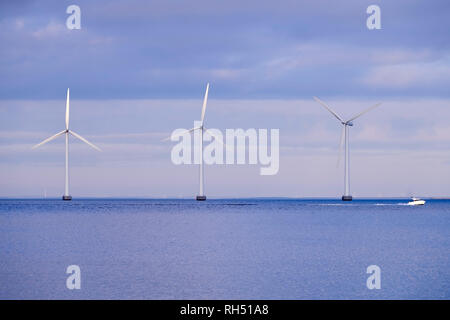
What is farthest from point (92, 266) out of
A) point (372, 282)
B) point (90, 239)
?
point (90, 239)

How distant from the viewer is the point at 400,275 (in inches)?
1902

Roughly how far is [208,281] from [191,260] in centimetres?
1212

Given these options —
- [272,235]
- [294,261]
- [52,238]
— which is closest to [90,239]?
[52,238]

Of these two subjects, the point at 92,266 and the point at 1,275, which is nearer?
the point at 1,275

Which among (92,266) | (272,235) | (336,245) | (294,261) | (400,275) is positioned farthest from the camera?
(272,235)

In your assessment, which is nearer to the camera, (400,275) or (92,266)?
(400,275)

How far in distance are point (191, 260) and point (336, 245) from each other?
20509 mm

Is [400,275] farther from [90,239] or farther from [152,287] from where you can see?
[90,239]

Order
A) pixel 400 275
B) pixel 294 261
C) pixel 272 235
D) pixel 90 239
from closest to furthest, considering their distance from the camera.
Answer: pixel 400 275 → pixel 294 261 → pixel 90 239 → pixel 272 235

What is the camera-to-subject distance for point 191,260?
187 feet

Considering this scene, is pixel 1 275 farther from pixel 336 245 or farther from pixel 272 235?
pixel 272 235

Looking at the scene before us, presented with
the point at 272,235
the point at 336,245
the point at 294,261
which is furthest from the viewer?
the point at 272,235
